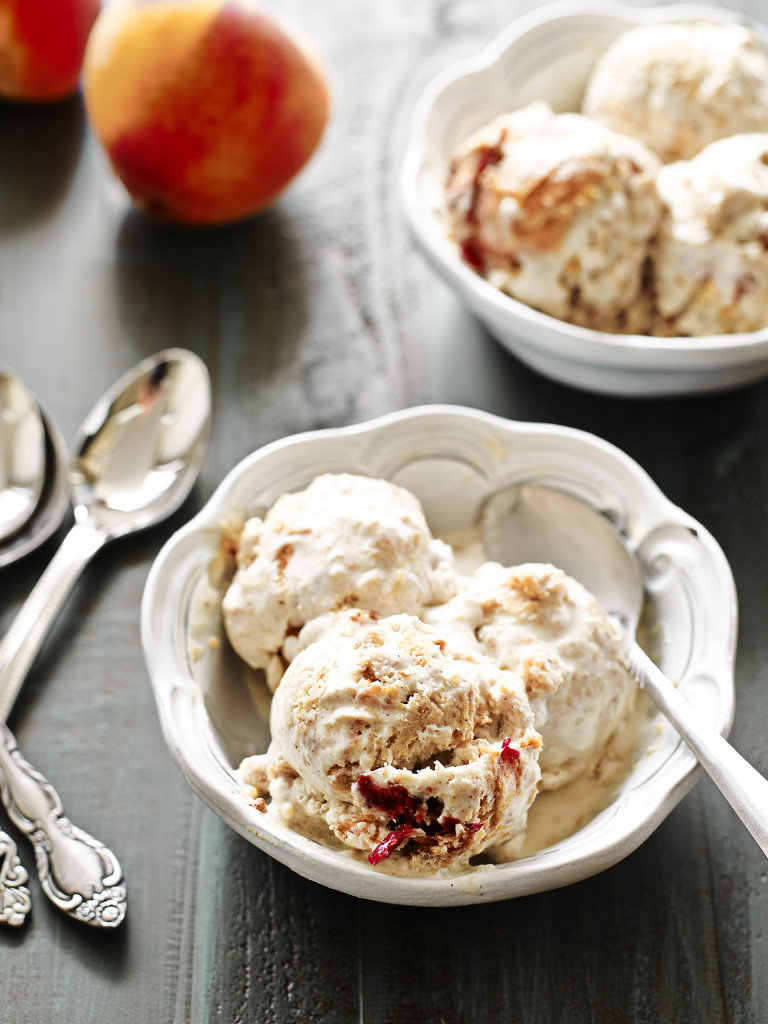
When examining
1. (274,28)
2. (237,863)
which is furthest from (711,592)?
(274,28)

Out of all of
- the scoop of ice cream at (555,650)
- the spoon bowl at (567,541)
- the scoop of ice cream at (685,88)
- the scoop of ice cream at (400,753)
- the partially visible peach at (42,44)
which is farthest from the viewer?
the partially visible peach at (42,44)

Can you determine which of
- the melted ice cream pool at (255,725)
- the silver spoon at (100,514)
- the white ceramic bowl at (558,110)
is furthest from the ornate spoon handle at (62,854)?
the white ceramic bowl at (558,110)

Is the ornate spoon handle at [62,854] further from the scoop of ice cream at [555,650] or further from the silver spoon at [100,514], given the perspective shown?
the scoop of ice cream at [555,650]

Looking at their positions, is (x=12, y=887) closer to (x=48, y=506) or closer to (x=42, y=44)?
(x=48, y=506)

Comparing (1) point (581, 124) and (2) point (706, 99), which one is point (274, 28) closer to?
(1) point (581, 124)

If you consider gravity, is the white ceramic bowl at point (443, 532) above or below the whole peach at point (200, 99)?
below
